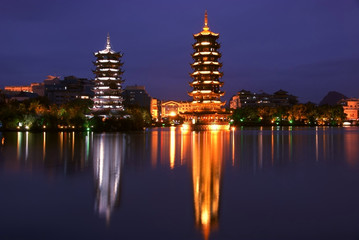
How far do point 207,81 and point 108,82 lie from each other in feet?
73.2

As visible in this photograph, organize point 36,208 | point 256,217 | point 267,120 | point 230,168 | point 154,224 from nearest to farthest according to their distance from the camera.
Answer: point 154,224 → point 256,217 → point 36,208 → point 230,168 → point 267,120

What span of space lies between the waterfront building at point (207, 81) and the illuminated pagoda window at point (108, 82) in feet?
61.9

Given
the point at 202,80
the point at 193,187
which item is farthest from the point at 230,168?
the point at 202,80

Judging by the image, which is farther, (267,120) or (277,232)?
(267,120)

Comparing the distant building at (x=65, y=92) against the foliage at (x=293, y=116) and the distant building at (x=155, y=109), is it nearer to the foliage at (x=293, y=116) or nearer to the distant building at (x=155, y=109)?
the distant building at (x=155, y=109)

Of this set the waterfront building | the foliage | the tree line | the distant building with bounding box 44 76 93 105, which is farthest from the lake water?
the distant building with bounding box 44 76 93 105

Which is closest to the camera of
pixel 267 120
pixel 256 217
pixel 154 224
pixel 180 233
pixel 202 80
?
pixel 180 233

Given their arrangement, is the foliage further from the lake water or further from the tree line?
the lake water

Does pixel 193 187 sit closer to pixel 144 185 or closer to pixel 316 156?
pixel 144 185

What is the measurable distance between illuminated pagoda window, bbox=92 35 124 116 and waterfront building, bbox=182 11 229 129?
18.9 meters

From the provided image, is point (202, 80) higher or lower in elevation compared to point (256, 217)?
higher

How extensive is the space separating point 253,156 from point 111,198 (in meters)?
13.3

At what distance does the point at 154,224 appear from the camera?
8.71 metres

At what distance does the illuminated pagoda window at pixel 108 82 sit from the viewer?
74375mm
